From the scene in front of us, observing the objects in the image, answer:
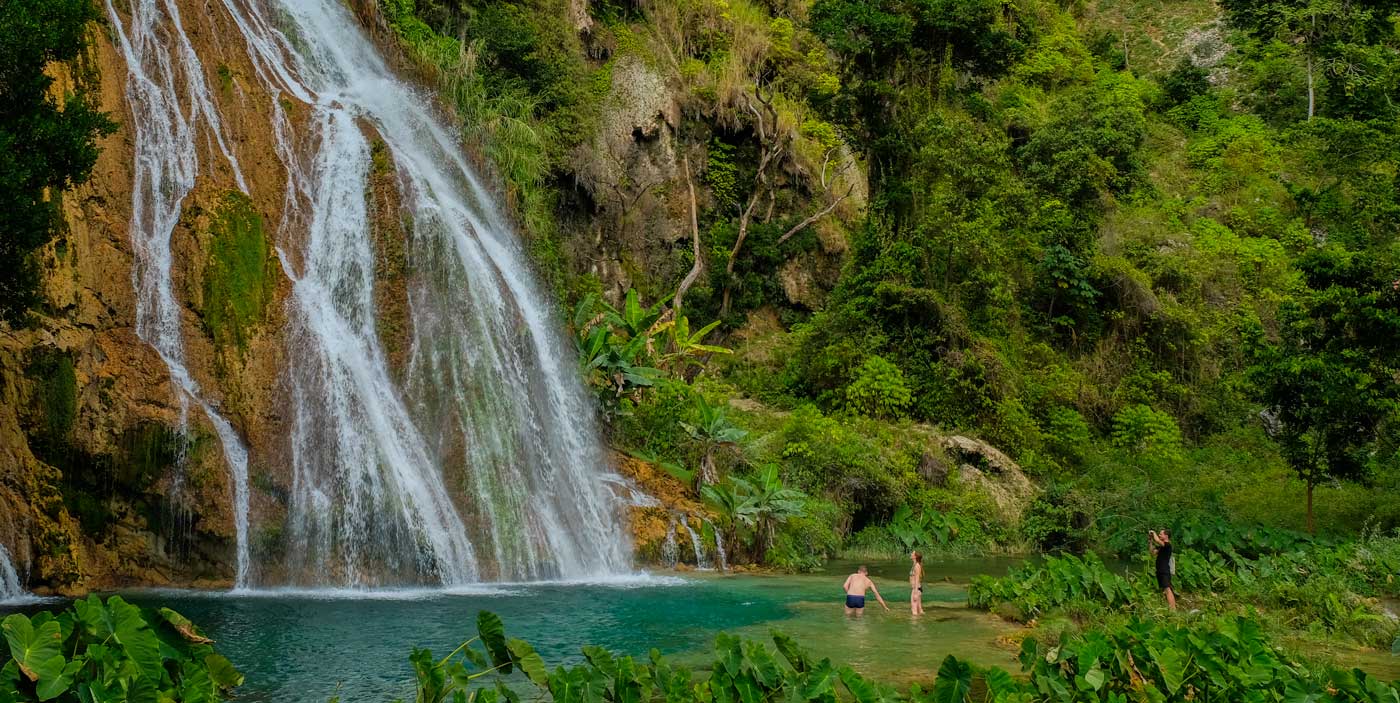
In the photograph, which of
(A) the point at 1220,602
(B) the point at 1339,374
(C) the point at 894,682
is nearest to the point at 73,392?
(C) the point at 894,682

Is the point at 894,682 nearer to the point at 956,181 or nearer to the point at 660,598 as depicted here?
the point at 660,598

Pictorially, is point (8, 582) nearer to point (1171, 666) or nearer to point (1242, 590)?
point (1171, 666)

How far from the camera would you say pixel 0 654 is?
6.25m

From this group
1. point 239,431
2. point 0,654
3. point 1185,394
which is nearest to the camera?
point 0,654

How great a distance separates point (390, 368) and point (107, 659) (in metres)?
10.6

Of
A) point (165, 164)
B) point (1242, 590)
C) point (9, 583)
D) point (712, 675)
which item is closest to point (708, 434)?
point (1242, 590)

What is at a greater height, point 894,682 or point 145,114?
point 145,114

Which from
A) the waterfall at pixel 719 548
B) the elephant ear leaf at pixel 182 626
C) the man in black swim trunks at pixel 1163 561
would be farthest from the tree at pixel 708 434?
the elephant ear leaf at pixel 182 626

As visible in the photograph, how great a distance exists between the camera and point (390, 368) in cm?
1576

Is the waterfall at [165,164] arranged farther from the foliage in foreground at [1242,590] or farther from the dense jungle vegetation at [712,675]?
the foliage in foreground at [1242,590]

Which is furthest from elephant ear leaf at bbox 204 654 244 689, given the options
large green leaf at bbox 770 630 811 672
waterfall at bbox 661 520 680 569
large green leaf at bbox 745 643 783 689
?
waterfall at bbox 661 520 680 569

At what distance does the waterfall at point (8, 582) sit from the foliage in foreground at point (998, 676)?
7.93 meters

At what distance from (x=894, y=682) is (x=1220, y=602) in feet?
21.4

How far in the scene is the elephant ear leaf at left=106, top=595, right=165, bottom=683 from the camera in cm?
557
